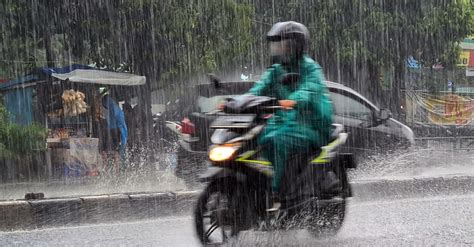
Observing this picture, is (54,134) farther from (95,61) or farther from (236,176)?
(236,176)

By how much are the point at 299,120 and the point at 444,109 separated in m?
12.2

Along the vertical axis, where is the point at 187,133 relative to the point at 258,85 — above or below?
below

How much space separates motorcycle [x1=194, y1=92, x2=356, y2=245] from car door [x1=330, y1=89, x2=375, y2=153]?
11.6 feet

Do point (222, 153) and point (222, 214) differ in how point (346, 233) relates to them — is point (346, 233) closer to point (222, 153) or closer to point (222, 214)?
point (222, 214)

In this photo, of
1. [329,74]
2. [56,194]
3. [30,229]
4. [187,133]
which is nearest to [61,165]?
[56,194]

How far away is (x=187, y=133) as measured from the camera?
8062 millimetres

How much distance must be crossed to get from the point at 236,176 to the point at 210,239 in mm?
639

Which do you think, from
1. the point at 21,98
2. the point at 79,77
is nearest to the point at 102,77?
the point at 79,77

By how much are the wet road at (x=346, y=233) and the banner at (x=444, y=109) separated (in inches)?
379

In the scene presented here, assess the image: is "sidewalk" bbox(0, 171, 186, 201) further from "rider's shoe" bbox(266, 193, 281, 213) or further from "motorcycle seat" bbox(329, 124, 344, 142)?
"rider's shoe" bbox(266, 193, 281, 213)

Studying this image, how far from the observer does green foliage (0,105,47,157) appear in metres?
10.8

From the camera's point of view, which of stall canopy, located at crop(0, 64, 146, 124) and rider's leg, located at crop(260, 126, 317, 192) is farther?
stall canopy, located at crop(0, 64, 146, 124)

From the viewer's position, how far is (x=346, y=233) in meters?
5.46

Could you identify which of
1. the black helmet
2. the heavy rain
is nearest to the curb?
the heavy rain
